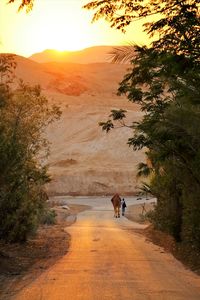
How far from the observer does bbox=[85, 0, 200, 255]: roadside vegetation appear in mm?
9148

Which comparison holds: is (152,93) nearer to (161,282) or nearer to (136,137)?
(136,137)

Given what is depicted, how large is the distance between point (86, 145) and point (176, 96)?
3659 inches

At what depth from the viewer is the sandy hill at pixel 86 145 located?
83.0m

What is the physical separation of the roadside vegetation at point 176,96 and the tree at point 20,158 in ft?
10.8

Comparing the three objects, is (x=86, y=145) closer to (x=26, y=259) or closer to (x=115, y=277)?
(x=26, y=259)

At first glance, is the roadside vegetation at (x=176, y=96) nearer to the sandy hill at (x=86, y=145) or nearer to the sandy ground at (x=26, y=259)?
the sandy ground at (x=26, y=259)

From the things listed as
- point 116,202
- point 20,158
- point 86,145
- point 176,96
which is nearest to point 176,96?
point 176,96

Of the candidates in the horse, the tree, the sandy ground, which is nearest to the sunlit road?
the sandy ground

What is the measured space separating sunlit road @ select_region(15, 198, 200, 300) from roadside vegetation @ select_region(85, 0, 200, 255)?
2176 mm

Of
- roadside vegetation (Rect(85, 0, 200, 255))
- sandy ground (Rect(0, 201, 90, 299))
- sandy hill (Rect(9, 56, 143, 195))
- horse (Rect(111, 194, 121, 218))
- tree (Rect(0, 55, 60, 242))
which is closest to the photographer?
roadside vegetation (Rect(85, 0, 200, 255))

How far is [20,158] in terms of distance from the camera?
16.3 meters

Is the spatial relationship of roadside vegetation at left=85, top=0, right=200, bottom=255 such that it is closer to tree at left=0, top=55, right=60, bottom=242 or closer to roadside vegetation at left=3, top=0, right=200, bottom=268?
roadside vegetation at left=3, top=0, right=200, bottom=268

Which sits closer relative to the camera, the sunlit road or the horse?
the sunlit road

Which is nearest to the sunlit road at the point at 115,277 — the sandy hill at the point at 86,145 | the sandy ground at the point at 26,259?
the sandy ground at the point at 26,259
